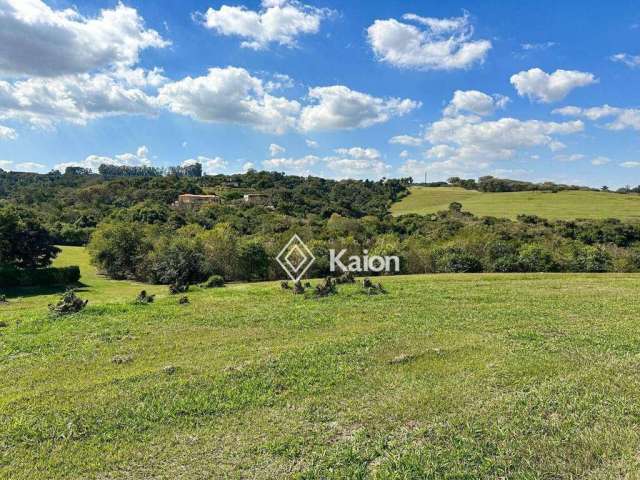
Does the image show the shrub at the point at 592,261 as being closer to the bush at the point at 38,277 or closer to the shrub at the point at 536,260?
the shrub at the point at 536,260

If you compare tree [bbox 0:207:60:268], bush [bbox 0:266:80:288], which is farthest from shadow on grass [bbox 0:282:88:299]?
tree [bbox 0:207:60:268]

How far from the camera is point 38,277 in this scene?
96.2 feet

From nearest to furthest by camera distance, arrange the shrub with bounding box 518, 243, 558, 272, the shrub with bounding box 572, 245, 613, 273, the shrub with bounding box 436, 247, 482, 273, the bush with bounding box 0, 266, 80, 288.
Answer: the bush with bounding box 0, 266, 80, 288
the shrub with bounding box 436, 247, 482, 273
the shrub with bounding box 518, 243, 558, 272
the shrub with bounding box 572, 245, 613, 273

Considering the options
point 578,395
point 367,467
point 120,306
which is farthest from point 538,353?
point 120,306

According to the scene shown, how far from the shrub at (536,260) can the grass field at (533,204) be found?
30912mm

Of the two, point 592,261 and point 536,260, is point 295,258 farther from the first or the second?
point 592,261

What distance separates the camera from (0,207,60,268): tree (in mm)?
29781

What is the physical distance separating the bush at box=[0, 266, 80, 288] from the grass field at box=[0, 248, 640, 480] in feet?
70.4

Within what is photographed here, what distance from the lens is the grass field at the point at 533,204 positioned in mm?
57853

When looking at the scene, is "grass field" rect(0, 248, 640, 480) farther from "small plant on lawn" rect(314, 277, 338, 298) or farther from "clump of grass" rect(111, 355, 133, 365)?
"small plant on lawn" rect(314, 277, 338, 298)

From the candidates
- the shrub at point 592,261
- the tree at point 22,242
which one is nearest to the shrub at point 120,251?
the tree at point 22,242

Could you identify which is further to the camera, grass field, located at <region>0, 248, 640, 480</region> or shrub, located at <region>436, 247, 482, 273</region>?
shrub, located at <region>436, 247, 482, 273</region>

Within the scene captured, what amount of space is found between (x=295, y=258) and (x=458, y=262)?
474 inches

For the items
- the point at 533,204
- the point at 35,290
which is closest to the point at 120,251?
the point at 35,290
